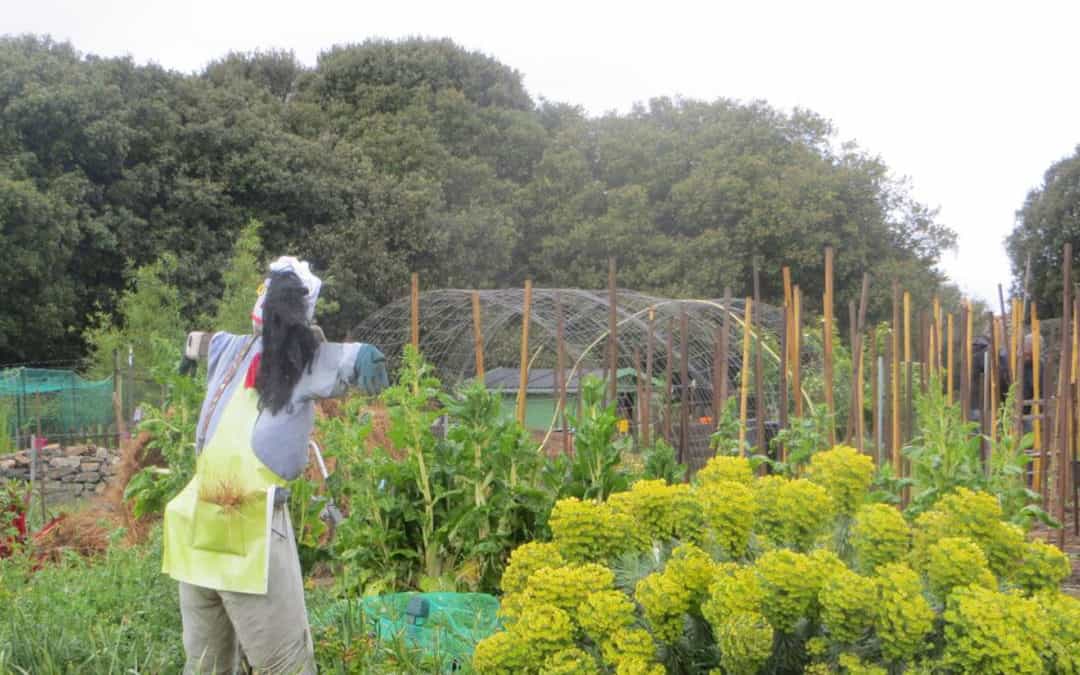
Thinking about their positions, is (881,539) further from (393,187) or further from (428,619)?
(393,187)

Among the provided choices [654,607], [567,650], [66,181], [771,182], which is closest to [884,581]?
[654,607]

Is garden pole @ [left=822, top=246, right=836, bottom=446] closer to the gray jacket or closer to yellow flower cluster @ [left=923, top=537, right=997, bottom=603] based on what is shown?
the gray jacket

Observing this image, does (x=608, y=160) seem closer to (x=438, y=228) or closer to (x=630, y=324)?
(x=438, y=228)

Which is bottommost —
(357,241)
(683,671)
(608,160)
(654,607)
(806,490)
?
(683,671)

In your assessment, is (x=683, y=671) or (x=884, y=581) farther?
(x=683, y=671)

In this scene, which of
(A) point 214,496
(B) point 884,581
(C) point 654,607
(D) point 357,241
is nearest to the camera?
(B) point 884,581

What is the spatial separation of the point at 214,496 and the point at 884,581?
180cm

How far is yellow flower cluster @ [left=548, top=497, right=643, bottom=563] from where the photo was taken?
8.86 feet

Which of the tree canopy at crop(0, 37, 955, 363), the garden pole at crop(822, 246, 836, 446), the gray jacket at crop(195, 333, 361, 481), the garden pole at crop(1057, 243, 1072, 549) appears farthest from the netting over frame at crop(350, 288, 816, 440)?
the gray jacket at crop(195, 333, 361, 481)

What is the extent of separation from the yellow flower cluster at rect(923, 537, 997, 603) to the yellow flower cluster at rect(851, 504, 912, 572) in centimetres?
14

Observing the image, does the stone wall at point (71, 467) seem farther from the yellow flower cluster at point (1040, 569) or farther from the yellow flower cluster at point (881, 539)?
the yellow flower cluster at point (1040, 569)

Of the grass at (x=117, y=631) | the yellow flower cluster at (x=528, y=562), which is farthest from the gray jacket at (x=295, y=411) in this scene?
the yellow flower cluster at (x=528, y=562)

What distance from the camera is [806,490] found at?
103 inches

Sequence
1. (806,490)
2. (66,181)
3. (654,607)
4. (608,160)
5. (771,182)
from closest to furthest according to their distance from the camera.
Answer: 1. (654,607)
2. (806,490)
3. (66,181)
4. (771,182)
5. (608,160)
